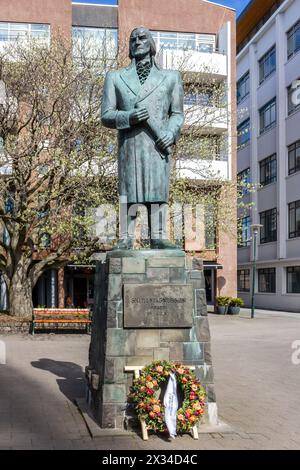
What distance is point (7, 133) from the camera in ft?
64.0

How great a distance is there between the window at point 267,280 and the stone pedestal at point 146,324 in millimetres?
32946

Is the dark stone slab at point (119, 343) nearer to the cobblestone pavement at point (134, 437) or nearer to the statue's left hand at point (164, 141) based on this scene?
the cobblestone pavement at point (134, 437)

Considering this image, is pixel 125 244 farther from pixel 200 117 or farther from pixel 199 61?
pixel 199 61

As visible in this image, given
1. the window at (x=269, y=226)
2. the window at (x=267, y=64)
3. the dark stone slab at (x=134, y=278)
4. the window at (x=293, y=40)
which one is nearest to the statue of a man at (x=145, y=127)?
the dark stone slab at (x=134, y=278)

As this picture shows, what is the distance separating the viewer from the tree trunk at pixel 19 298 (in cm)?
2016

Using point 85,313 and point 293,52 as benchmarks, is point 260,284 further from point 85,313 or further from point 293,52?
point 85,313

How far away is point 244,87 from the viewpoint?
45.5m

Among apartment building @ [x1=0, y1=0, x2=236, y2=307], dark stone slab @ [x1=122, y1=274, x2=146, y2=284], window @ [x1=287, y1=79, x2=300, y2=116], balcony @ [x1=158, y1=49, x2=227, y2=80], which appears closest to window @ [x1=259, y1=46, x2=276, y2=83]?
window @ [x1=287, y1=79, x2=300, y2=116]

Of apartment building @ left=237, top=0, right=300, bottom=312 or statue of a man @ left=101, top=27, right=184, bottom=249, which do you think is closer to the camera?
statue of a man @ left=101, top=27, right=184, bottom=249

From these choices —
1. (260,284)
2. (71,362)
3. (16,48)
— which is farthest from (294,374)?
(260,284)

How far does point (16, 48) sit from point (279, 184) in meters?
22.0

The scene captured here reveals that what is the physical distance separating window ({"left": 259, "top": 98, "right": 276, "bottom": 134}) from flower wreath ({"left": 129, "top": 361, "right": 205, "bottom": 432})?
35262 millimetres

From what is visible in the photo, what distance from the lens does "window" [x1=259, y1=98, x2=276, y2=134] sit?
130 ft

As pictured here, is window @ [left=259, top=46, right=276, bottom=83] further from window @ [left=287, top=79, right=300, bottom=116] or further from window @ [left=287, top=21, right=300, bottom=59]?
window @ [left=287, top=79, right=300, bottom=116]
